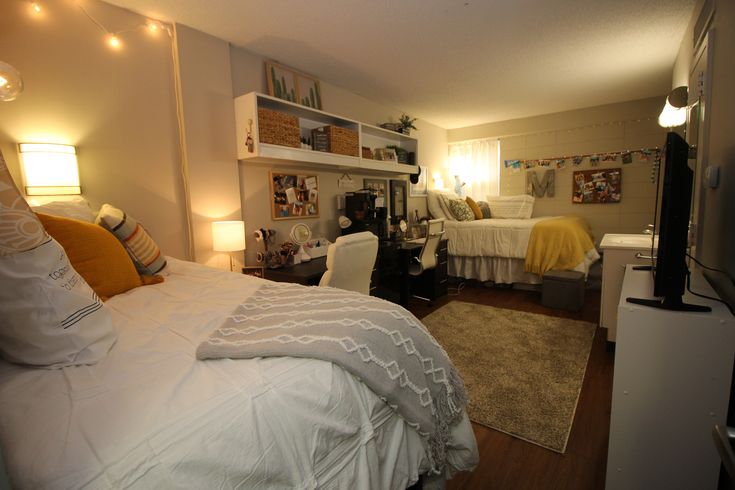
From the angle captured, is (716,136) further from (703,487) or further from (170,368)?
(170,368)

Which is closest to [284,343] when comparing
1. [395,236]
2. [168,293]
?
[168,293]

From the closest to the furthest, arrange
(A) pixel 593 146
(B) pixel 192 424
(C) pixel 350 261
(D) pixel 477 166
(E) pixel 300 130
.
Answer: (B) pixel 192 424 < (C) pixel 350 261 < (E) pixel 300 130 < (A) pixel 593 146 < (D) pixel 477 166

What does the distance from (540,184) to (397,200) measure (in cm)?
244

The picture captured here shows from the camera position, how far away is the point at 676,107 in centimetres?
247

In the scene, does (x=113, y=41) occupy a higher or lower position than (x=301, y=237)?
higher

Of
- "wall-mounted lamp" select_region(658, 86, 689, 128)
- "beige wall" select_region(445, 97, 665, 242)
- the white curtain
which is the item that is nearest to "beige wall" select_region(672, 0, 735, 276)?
"wall-mounted lamp" select_region(658, 86, 689, 128)

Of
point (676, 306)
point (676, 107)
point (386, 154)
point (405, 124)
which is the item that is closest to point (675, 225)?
point (676, 306)

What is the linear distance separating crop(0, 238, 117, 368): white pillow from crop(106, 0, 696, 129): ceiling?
76.2 inches

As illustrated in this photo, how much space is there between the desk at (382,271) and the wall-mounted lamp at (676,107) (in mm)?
2255

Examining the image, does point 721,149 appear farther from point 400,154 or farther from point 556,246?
point 400,154

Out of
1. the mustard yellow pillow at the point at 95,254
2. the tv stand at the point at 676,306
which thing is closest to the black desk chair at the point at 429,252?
the tv stand at the point at 676,306

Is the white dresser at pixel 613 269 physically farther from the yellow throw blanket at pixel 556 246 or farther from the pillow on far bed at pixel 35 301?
the pillow on far bed at pixel 35 301

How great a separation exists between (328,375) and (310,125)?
2854mm

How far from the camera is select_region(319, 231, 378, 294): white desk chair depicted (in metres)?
2.06
